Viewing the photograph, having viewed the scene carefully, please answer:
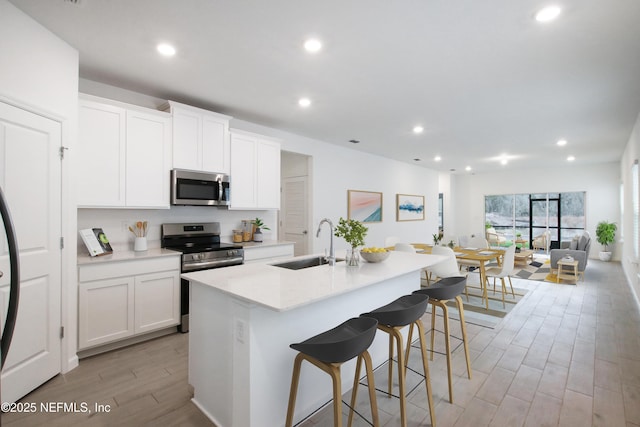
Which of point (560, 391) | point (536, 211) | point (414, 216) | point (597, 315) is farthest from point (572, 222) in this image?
point (560, 391)

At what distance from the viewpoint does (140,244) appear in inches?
129

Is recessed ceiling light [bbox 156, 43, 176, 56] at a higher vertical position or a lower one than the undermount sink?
higher

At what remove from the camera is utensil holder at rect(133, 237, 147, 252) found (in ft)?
10.7

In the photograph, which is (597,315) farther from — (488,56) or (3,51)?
(3,51)

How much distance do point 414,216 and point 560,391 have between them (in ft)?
20.3

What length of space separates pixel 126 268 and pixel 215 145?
1.68m

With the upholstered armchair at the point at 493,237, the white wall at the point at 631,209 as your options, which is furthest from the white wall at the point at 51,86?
the upholstered armchair at the point at 493,237

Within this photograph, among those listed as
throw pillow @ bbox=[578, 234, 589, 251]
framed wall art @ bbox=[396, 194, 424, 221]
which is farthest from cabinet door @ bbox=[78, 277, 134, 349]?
throw pillow @ bbox=[578, 234, 589, 251]

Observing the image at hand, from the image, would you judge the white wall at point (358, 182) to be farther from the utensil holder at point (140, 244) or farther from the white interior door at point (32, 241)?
the white interior door at point (32, 241)

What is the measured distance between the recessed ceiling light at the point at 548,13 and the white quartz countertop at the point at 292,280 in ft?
6.27

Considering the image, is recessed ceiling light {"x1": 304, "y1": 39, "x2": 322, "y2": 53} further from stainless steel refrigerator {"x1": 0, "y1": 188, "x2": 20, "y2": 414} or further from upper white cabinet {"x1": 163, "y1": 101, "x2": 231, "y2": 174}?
stainless steel refrigerator {"x1": 0, "y1": 188, "x2": 20, "y2": 414}

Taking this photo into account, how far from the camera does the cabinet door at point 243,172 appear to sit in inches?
159

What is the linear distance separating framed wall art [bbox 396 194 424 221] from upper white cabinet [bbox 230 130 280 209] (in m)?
4.09

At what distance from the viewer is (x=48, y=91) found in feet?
7.86
